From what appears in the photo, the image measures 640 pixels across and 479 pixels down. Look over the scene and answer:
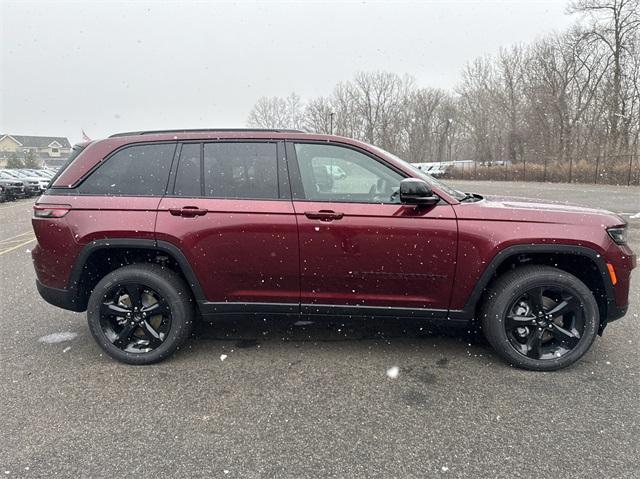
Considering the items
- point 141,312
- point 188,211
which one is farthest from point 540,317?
point 141,312

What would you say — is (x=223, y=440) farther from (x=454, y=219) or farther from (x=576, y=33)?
(x=576, y=33)

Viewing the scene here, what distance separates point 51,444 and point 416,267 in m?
2.52

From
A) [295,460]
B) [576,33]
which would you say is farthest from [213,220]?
[576,33]

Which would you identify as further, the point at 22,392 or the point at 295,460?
the point at 22,392

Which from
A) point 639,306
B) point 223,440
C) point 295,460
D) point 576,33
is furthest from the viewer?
point 576,33

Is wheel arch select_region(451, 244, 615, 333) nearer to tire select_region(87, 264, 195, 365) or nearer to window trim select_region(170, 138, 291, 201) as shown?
window trim select_region(170, 138, 291, 201)

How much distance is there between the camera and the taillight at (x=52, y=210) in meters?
3.28

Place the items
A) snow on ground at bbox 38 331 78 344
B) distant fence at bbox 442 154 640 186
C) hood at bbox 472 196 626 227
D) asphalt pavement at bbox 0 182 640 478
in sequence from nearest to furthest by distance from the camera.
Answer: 1. asphalt pavement at bbox 0 182 640 478
2. hood at bbox 472 196 626 227
3. snow on ground at bbox 38 331 78 344
4. distant fence at bbox 442 154 640 186

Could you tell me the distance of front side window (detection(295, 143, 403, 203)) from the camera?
3182 mm

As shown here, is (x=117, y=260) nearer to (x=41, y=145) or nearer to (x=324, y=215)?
(x=324, y=215)


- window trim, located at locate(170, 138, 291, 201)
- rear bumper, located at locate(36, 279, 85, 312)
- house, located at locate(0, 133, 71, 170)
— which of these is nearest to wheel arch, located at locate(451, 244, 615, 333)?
window trim, located at locate(170, 138, 291, 201)

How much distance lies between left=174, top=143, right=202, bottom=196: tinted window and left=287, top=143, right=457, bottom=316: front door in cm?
74

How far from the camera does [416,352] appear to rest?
11.4ft

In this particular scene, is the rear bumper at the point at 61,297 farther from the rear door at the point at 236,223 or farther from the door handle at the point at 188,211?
the door handle at the point at 188,211
